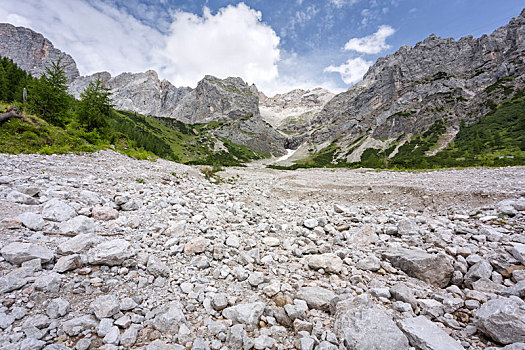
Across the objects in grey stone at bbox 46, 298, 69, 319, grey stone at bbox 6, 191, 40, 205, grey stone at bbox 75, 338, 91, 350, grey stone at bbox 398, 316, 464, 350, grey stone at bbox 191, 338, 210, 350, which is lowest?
grey stone at bbox 191, 338, 210, 350

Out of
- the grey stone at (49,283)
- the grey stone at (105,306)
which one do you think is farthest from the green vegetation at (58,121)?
the grey stone at (105,306)

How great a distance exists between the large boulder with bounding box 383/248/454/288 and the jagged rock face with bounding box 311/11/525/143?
12785cm

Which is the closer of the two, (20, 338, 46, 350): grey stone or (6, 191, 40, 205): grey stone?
(20, 338, 46, 350): grey stone

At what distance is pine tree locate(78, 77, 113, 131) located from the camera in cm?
1811

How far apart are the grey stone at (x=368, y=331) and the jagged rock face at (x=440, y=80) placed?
130m

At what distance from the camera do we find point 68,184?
650 cm

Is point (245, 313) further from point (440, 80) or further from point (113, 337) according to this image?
point (440, 80)

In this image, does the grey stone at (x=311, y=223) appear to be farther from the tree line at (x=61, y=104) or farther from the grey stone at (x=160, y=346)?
the tree line at (x=61, y=104)

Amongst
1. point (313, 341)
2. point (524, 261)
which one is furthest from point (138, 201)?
point (524, 261)

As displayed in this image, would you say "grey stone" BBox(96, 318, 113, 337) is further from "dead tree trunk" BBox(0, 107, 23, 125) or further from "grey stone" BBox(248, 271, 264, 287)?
"dead tree trunk" BBox(0, 107, 23, 125)

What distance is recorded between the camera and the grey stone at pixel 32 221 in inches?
162

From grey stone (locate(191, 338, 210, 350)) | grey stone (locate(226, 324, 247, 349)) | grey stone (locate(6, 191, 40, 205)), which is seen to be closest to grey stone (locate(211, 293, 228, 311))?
grey stone (locate(226, 324, 247, 349))

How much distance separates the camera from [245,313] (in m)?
3.37

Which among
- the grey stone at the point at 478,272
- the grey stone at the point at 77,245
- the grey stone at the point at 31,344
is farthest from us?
the grey stone at the point at 478,272
